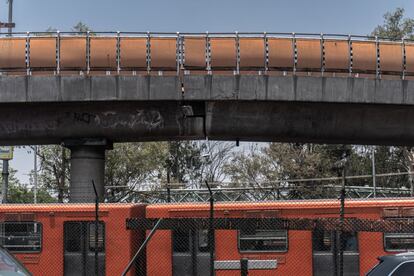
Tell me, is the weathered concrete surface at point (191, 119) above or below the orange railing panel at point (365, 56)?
below

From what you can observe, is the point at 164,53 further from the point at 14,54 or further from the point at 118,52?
the point at 14,54

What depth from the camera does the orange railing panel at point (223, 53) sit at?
58.5 ft

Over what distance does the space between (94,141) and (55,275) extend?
6597 mm

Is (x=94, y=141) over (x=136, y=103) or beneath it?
beneath

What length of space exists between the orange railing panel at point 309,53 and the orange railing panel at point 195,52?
2.86 meters

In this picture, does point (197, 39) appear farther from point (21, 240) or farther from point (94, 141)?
point (21, 240)

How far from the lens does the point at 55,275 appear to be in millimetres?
12992

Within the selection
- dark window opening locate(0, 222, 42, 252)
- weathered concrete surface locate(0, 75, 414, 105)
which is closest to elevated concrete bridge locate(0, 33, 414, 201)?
weathered concrete surface locate(0, 75, 414, 105)

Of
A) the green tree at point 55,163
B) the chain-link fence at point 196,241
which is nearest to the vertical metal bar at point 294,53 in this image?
the chain-link fence at point 196,241

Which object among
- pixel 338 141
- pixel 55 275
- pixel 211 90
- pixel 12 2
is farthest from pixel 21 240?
pixel 12 2

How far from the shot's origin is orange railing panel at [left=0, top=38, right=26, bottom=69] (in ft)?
58.3

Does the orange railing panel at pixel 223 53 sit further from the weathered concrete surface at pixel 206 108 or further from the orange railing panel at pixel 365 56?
the orange railing panel at pixel 365 56

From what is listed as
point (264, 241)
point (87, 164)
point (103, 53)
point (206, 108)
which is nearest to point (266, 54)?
point (206, 108)

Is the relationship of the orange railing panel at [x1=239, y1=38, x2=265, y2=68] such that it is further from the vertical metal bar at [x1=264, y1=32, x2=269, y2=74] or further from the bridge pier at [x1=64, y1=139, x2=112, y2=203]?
the bridge pier at [x1=64, y1=139, x2=112, y2=203]
